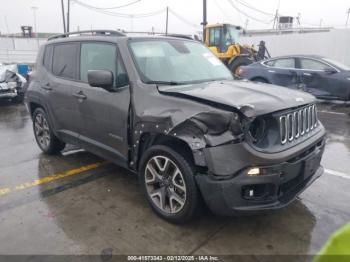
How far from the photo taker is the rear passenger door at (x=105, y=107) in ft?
11.9

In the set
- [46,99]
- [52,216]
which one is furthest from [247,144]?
[46,99]

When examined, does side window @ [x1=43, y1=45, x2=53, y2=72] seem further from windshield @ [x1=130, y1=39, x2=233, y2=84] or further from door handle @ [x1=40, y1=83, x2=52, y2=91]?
→ windshield @ [x1=130, y1=39, x2=233, y2=84]

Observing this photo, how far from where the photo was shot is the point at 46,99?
16.1 feet

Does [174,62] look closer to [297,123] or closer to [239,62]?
[297,123]

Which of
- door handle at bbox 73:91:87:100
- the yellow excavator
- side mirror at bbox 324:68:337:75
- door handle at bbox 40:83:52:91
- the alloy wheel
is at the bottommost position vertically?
the alloy wheel

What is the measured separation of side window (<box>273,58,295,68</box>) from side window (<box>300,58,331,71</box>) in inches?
11.2

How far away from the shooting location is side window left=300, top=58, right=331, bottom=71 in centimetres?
930

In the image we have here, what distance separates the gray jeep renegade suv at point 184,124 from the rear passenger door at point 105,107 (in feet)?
0.04

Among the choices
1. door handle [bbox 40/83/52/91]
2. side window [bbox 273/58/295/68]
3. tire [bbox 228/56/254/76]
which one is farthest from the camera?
tire [bbox 228/56/254/76]

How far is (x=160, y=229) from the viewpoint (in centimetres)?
320

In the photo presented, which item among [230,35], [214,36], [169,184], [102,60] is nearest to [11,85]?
[102,60]

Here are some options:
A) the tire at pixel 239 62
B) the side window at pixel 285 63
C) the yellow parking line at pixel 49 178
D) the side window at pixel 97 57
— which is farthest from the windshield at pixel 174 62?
the tire at pixel 239 62

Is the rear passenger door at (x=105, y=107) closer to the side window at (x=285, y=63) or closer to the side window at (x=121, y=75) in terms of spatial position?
the side window at (x=121, y=75)

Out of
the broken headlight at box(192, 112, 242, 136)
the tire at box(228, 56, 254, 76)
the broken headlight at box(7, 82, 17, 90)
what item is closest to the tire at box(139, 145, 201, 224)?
the broken headlight at box(192, 112, 242, 136)
